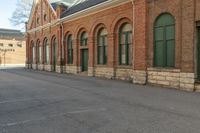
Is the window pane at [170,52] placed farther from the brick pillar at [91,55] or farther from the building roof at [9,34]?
the building roof at [9,34]

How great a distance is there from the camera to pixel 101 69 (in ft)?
74.8

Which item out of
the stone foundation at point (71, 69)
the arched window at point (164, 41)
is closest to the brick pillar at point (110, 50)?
the arched window at point (164, 41)

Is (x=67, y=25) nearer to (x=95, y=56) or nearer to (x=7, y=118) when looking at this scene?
(x=95, y=56)

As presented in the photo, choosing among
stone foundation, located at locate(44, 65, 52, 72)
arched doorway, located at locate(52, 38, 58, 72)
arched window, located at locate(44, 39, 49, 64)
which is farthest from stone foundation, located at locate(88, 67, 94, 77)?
arched window, located at locate(44, 39, 49, 64)

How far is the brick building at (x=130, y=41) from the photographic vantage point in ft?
47.4

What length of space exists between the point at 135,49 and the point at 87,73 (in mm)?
7981

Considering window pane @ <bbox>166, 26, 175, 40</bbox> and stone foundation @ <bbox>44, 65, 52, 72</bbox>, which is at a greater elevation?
window pane @ <bbox>166, 26, 175, 40</bbox>

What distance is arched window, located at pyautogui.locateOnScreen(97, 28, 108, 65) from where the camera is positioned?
74.4ft

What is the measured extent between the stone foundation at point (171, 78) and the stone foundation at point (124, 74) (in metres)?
2.44

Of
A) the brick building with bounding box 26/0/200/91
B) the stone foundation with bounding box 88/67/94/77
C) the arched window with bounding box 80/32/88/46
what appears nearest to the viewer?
the brick building with bounding box 26/0/200/91

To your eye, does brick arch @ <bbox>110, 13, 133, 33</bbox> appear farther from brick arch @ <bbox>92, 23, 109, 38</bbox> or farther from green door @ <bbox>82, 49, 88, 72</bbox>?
green door @ <bbox>82, 49, 88, 72</bbox>

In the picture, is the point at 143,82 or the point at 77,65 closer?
the point at 143,82

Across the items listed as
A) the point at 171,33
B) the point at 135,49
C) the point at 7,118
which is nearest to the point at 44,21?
the point at 135,49

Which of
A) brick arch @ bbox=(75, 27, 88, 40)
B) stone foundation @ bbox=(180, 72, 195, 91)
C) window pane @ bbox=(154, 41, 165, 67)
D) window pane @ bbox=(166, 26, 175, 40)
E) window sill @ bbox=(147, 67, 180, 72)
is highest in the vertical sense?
brick arch @ bbox=(75, 27, 88, 40)
